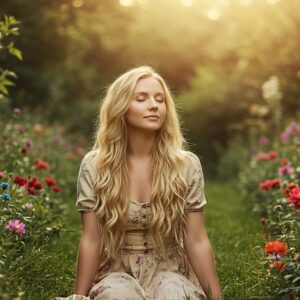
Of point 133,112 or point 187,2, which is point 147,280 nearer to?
point 133,112

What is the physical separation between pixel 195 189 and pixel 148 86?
0.62 metres

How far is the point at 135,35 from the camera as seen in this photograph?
83.5 feet

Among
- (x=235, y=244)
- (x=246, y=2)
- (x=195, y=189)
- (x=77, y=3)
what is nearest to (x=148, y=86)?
(x=195, y=189)

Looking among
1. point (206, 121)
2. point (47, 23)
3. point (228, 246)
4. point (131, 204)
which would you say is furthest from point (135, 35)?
point (131, 204)

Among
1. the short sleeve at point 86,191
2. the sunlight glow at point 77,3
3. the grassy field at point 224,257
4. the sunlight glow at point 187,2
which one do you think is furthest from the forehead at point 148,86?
the sunlight glow at point 187,2

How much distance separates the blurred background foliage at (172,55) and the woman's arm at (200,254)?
658 mm

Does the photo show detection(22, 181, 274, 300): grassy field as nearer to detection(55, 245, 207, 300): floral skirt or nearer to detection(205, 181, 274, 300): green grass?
detection(205, 181, 274, 300): green grass

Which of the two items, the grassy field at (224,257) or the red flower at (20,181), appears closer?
the grassy field at (224,257)

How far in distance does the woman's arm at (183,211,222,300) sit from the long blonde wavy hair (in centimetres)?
7

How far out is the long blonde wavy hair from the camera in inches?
124

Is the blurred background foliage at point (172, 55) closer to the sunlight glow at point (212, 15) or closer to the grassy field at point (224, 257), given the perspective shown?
the sunlight glow at point (212, 15)

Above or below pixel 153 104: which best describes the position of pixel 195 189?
below

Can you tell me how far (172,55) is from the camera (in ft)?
85.3

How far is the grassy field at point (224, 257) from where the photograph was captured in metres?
3.24
